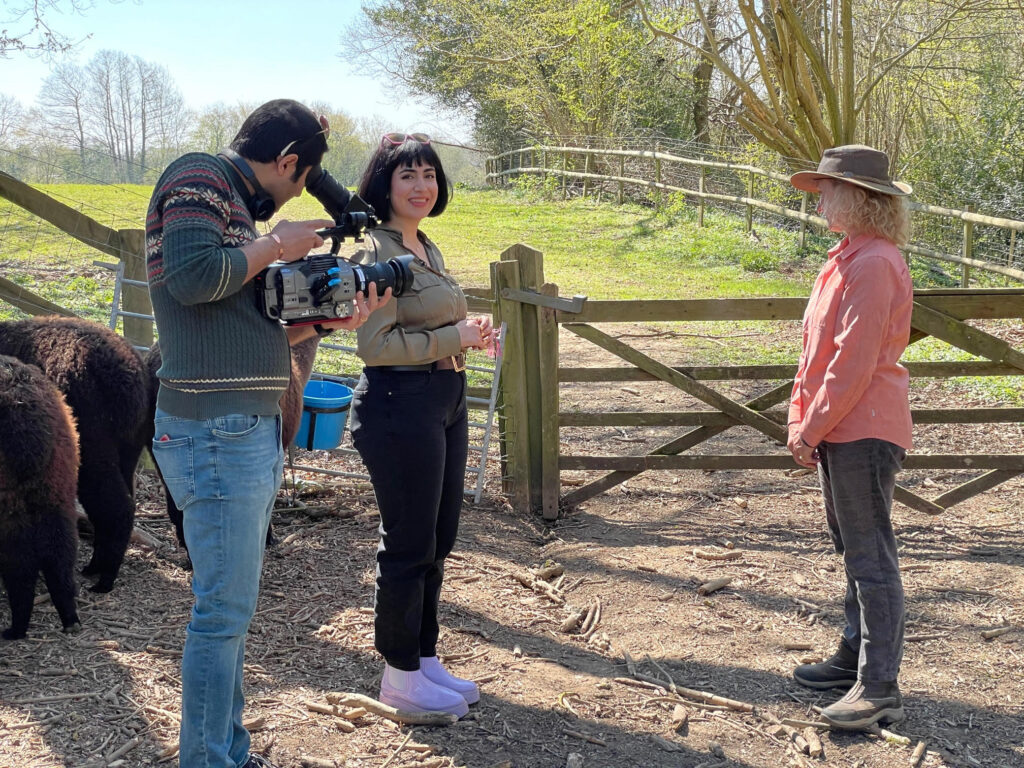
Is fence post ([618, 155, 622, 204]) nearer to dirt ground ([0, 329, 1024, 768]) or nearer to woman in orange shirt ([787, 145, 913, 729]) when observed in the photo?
dirt ground ([0, 329, 1024, 768])

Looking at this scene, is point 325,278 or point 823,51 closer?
point 325,278

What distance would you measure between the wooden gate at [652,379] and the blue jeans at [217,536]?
3.24 m

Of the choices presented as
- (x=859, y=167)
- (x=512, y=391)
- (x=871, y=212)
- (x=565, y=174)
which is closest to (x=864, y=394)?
(x=871, y=212)

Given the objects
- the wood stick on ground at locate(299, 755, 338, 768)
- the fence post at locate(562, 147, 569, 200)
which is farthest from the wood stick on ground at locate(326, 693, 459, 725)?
the fence post at locate(562, 147, 569, 200)

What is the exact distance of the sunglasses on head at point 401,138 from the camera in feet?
10.7

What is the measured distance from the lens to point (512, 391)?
591 cm

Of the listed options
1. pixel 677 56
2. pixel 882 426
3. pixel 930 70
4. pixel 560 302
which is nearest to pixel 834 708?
pixel 882 426

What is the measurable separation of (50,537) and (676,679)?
2.87m

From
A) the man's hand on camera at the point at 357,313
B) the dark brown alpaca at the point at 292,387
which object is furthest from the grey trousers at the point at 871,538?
the dark brown alpaca at the point at 292,387

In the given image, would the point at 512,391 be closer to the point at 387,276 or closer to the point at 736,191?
the point at 387,276

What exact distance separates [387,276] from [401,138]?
72 centimetres

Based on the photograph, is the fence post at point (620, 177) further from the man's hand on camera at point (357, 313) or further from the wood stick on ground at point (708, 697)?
the man's hand on camera at point (357, 313)

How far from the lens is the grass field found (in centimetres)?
1020

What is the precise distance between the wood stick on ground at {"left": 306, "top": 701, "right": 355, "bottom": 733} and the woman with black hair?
165 millimetres
